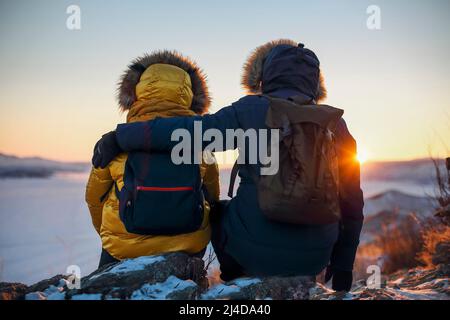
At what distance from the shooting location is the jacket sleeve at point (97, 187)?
301cm

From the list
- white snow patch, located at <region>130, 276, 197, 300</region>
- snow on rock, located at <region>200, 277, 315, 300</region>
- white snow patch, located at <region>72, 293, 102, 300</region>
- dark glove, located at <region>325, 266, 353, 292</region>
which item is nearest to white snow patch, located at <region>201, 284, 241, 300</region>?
snow on rock, located at <region>200, 277, 315, 300</region>

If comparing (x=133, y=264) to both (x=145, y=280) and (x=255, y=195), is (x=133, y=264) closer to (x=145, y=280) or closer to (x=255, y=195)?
(x=145, y=280)

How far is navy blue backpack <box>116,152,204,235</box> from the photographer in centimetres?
267

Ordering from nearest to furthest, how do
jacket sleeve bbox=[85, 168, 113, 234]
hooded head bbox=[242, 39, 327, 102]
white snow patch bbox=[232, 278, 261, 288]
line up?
1. white snow patch bbox=[232, 278, 261, 288]
2. hooded head bbox=[242, 39, 327, 102]
3. jacket sleeve bbox=[85, 168, 113, 234]

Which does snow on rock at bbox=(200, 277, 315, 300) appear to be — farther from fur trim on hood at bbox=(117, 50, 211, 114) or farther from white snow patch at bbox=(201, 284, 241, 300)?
fur trim on hood at bbox=(117, 50, 211, 114)

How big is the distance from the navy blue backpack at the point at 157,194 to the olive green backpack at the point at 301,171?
1.67ft

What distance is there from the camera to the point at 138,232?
2.76m

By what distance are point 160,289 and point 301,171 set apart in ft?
3.59

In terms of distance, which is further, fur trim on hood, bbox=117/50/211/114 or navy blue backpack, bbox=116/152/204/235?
fur trim on hood, bbox=117/50/211/114

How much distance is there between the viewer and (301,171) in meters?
2.41

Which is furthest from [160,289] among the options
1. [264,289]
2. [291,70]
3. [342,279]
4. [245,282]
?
[291,70]

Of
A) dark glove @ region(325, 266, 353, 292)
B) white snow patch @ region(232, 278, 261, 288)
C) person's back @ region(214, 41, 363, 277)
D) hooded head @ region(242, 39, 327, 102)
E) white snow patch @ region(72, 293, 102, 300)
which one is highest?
hooded head @ region(242, 39, 327, 102)

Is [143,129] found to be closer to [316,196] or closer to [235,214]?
[235,214]
